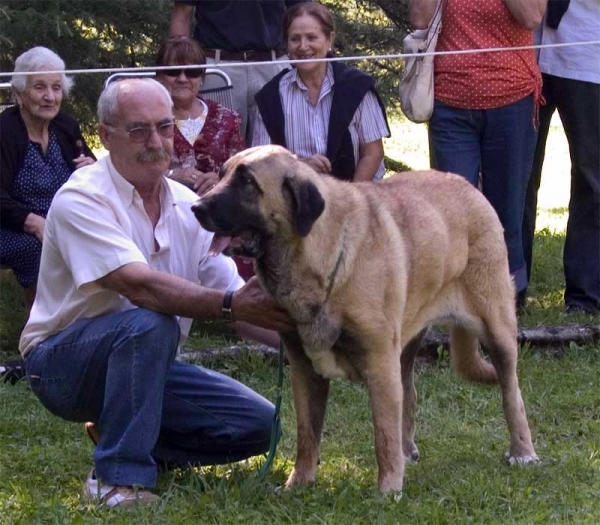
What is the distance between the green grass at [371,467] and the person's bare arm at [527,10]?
1.90 m

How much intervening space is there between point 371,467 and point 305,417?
47 centimetres

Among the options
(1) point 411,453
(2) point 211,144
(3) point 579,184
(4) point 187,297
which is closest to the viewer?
(4) point 187,297

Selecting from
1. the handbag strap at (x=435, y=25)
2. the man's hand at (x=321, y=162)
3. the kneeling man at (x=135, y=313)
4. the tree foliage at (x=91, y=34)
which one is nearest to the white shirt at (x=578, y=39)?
the handbag strap at (x=435, y=25)

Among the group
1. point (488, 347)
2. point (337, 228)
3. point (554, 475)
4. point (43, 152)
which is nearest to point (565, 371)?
point (488, 347)

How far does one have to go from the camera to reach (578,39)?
6715 millimetres

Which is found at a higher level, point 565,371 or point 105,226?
point 105,226

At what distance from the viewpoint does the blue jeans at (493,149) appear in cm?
641

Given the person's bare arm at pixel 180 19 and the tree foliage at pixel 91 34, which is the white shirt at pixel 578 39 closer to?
the tree foliage at pixel 91 34

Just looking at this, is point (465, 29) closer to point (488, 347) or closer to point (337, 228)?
point (488, 347)

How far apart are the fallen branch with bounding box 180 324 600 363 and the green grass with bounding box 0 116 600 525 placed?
0.06 meters

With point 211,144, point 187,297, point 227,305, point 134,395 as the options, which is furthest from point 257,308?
point 211,144

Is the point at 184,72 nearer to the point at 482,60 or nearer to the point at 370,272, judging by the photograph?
the point at 482,60

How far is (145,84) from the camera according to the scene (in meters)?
4.23

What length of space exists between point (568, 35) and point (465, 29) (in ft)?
2.68
